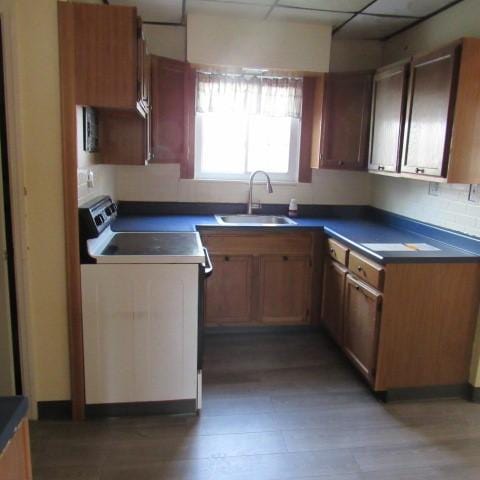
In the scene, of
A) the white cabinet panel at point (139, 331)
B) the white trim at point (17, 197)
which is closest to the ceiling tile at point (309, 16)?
the white trim at point (17, 197)

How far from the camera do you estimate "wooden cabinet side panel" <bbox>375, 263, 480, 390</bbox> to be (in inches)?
98.6

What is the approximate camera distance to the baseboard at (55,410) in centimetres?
234

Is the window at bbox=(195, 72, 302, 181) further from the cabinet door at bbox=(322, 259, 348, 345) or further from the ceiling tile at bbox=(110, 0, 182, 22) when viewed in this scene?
the cabinet door at bbox=(322, 259, 348, 345)

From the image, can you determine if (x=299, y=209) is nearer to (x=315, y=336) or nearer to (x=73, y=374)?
(x=315, y=336)

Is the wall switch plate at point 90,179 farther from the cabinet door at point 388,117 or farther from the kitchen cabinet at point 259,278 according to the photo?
the cabinet door at point 388,117

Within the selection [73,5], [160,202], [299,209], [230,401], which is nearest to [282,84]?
[299,209]

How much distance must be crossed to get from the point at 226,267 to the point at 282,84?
155cm

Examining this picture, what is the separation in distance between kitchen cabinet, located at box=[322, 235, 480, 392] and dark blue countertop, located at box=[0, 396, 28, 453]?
196 centimetres

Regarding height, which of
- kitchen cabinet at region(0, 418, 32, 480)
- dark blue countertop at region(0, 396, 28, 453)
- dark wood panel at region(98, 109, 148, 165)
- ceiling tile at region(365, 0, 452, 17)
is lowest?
kitchen cabinet at region(0, 418, 32, 480)

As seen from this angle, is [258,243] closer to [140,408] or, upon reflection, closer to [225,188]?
[225,188]

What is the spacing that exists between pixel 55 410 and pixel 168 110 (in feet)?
7.07

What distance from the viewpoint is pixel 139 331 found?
2.32 metres

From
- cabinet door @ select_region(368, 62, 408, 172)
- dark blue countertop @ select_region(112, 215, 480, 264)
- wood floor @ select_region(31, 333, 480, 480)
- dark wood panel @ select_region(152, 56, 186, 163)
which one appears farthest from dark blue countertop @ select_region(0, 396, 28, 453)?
cabinet door @ select_region(368, 62, 408, 172)

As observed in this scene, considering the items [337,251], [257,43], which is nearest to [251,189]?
[337,251]
